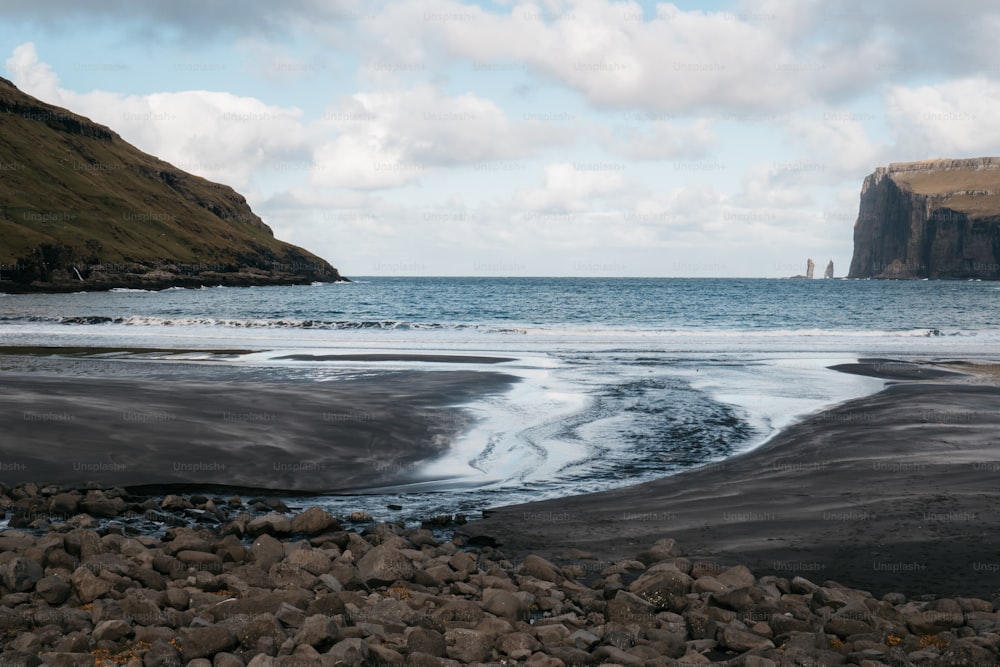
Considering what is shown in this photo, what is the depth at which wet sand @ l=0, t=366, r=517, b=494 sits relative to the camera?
46.1 ft

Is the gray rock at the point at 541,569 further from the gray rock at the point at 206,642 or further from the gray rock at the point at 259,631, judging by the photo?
the gray rock at the point at 206,642

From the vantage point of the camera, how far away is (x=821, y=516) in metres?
11.7

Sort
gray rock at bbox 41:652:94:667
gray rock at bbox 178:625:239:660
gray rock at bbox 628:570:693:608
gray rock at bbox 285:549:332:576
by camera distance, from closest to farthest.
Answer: gray rock at bbox 41:652:94:667, gray rock at bbox 178:625:239:660, gray rock at bbox 628:570:693:608, gray rock at bbox 285:549:332:576

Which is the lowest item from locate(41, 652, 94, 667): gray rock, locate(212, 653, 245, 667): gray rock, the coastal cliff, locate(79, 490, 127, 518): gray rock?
locate(79, 490, 127, 518): gray rock

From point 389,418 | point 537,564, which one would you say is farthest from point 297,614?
point 389,418

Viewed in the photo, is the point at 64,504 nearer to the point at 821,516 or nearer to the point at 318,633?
the point at 318,633

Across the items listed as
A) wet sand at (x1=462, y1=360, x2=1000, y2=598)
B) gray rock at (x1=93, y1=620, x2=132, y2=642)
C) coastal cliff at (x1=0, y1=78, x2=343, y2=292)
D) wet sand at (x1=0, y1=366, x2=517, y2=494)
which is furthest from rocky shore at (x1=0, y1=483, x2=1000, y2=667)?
coastal cliff at (x1=0, y1=78, x2=343, y2=292)

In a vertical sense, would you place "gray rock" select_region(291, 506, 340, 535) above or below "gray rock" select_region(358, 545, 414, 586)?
below

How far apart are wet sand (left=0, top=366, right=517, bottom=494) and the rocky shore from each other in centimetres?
399

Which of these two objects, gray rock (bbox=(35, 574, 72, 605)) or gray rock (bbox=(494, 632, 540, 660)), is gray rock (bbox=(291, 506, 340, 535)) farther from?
gray rock (bbox=(494, 632, 540, 660))

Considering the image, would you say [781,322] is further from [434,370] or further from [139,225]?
[139,225]

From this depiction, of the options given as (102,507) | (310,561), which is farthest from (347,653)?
(102,507)

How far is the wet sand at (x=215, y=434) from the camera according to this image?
1405 cm

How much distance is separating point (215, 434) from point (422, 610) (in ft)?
32.8
